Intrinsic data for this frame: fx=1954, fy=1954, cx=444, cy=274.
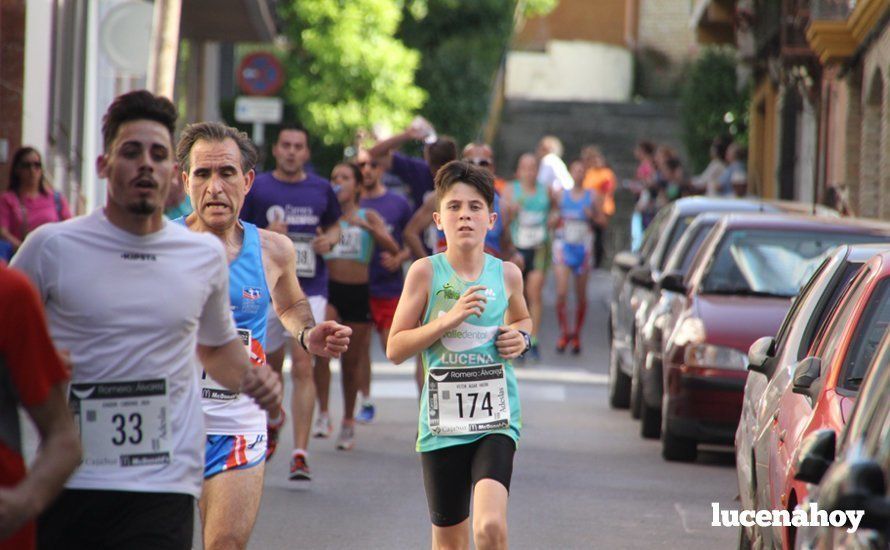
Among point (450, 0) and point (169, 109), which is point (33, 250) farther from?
point (450, 0)

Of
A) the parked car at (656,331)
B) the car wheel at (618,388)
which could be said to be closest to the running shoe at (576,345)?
the car wheel at (618,388)

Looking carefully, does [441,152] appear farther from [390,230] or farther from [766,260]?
[766,260]

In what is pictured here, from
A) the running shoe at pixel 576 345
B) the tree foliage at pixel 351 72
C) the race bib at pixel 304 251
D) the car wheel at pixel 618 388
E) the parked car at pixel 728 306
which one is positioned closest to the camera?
the race bib at pixel 304 251

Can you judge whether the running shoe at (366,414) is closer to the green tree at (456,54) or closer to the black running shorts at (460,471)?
the black running shorts at (460,471)

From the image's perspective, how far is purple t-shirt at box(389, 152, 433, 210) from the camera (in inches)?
573

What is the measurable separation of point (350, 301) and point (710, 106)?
29806 mm

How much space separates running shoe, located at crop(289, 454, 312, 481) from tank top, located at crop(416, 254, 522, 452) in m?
3.99

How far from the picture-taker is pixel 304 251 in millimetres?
11867

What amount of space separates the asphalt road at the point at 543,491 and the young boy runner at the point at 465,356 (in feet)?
7.47

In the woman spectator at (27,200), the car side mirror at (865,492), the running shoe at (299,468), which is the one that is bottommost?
the running shoe at (299,468)

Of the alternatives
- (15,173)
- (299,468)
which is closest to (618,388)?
(15,173)

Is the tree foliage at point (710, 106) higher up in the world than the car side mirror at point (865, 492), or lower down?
higher up

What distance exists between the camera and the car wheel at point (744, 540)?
8.12 meters

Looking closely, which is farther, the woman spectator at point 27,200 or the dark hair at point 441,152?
the woman spectator at point 27,200
